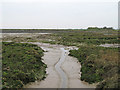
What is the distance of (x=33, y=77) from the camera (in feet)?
30.1

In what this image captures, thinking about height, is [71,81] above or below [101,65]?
below

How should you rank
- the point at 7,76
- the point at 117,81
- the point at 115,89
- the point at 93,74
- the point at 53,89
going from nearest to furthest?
the point at 115,89 < the point at 117,81 < the point at 53,89 < the point at 7,76 < the point at 93,74

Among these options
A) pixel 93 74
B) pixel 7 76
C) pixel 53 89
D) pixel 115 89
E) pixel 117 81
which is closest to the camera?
pixel 115 89

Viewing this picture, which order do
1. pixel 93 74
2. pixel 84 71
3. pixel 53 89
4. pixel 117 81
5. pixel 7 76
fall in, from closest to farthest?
pixel 117 81
pixel 53 89
pixel 7 76
pixel 93 74
pixel 84 71

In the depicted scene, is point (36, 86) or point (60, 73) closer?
point (36, 86)

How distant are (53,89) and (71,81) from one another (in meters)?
1.65

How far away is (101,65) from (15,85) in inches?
270

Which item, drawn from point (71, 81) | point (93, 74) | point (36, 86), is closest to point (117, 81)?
point (93, 74)

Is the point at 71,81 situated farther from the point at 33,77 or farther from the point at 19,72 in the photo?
the point at 19,72

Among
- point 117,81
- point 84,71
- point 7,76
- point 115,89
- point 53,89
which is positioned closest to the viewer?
point 115,89

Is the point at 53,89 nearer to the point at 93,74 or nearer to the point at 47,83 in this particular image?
the point at 47,83

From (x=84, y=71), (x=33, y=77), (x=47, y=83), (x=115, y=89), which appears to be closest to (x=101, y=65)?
(x=84, y=71)

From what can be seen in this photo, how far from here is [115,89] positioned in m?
6.82

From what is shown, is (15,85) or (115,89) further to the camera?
(15,85)
